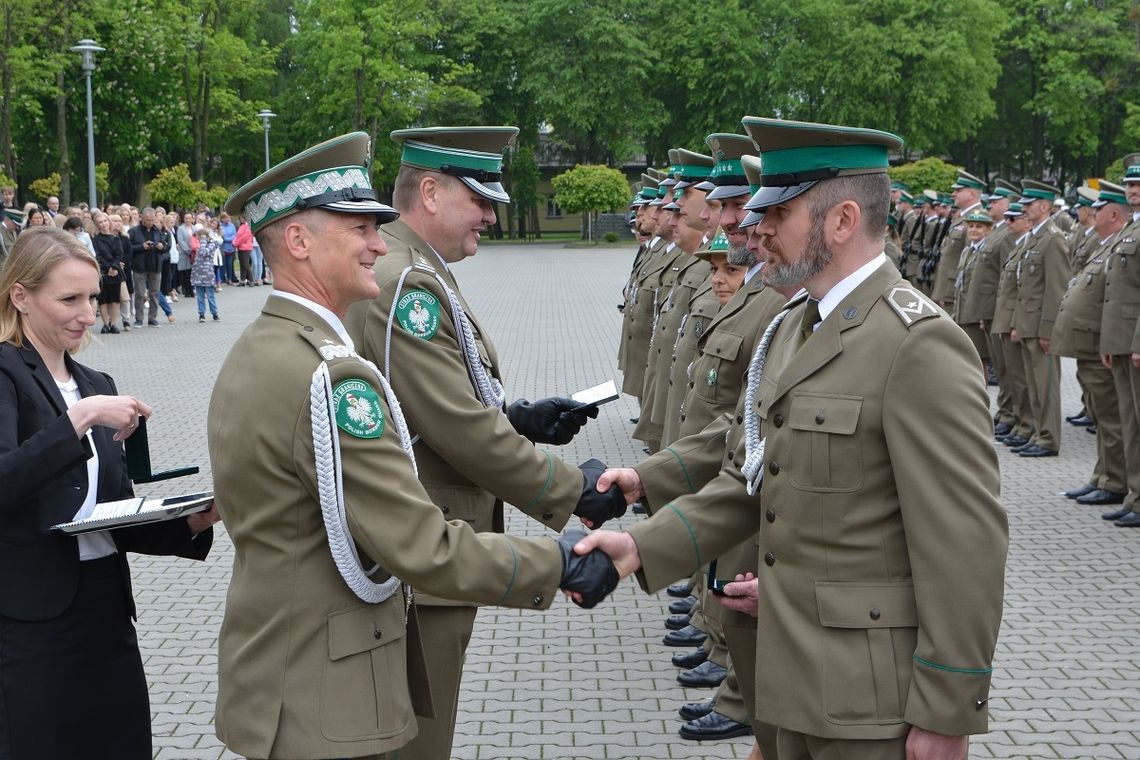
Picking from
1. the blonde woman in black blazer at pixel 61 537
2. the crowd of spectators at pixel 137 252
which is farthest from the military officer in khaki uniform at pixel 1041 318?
the crowd of spectators at pixel 137 252

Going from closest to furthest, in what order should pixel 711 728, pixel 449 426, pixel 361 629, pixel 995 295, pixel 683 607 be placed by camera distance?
pixel 361 629, pixel 449 426, pixel 711 728, pixel 683 607, pixel 995 295

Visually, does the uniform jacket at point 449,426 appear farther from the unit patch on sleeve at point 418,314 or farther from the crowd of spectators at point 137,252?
the crowd of spectators at point 137,252

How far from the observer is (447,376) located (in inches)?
157

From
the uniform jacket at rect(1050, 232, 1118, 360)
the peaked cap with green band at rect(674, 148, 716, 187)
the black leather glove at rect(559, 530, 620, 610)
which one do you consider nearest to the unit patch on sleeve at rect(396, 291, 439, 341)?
the black leather glove at rect(559, 530, 620, 610)

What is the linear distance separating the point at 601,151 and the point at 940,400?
67593mm

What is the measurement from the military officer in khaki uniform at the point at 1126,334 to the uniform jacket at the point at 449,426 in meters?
7.02

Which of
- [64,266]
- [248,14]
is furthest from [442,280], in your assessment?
[248,14]

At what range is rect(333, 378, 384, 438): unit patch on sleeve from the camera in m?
2.96

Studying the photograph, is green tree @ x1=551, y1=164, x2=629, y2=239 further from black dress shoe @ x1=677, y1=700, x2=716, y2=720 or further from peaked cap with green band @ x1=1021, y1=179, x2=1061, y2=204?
black dress shoe @ x1=677, y1=700, x2=716, y2=720

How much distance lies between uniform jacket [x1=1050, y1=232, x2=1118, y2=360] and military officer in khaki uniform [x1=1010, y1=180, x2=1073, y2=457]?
3.57 ft

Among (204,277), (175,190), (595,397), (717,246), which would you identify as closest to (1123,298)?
(717,246)

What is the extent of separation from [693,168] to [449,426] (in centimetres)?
438

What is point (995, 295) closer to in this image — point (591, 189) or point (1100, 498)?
point (1100, 498)

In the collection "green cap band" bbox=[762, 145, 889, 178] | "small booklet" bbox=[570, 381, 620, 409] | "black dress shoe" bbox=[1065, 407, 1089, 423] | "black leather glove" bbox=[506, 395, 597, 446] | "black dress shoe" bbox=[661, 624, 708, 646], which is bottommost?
"black dress shoe" bbox=[1065, 407, 1089, 423]
